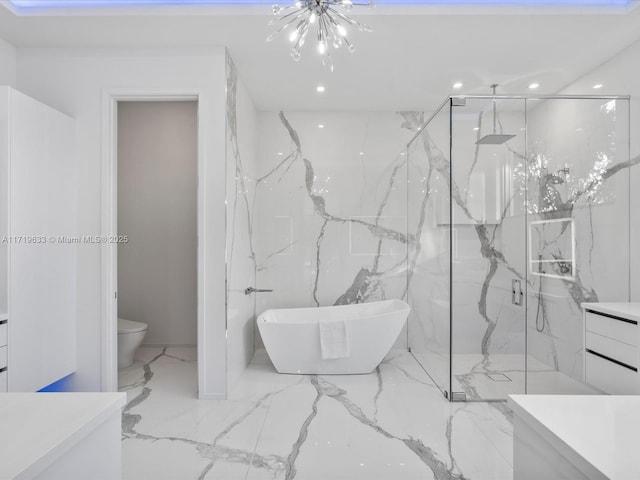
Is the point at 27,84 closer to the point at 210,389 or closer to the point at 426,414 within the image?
the point at 210,389

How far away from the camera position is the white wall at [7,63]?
9.55ft

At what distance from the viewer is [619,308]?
2568mm

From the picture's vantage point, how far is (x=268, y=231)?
445 centimetres

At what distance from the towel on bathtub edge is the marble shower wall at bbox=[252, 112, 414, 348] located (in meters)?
0.99

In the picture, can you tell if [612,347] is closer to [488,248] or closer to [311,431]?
[488,248]

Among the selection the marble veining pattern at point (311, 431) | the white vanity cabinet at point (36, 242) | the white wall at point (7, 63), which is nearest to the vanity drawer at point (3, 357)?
the white vanity cabinet at point (36, 242)

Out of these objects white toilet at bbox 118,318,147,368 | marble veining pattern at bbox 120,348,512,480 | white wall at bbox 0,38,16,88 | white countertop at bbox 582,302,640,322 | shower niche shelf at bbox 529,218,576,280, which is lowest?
marble veining pattern at bbox 120,348,512,480

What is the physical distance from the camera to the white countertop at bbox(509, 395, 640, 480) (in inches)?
28.7

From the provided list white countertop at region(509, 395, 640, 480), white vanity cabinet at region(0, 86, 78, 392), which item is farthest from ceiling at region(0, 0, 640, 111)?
white countertop at region(509, 395, 640, 480)

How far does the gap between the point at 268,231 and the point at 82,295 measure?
1.95 metres

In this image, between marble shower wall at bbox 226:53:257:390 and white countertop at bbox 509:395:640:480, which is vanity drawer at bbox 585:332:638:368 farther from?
marble shower wall at bbox 226:53:257:390

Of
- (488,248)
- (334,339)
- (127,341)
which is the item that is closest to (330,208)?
(334,339)

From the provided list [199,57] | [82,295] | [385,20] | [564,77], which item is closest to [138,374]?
[82,295]

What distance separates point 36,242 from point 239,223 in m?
1.46
